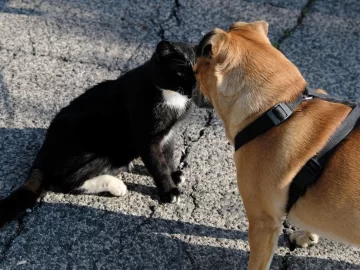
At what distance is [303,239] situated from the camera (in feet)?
10.5

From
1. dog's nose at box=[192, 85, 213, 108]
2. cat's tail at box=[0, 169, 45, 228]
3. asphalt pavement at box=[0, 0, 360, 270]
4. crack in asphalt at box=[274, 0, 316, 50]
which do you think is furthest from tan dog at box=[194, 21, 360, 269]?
crack in asphalt at box=[274, 0, 316, 50]

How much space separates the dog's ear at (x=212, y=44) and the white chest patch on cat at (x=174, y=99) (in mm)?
618

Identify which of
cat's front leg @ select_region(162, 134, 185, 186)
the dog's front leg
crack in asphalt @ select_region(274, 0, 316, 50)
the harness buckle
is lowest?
cat's front leg @ select_region(162, 134, 185, 186)

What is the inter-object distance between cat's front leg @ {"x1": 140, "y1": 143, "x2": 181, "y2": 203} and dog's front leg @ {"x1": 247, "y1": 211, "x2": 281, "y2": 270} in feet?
2.47

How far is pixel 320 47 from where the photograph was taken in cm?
468

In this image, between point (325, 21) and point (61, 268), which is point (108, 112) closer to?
point (61, 268)

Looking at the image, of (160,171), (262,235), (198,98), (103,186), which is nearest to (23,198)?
(103,186)

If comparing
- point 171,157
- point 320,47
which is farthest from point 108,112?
point 320,47

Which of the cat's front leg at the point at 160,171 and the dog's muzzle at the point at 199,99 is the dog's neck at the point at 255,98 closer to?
the dog's muzzle at the point at 199,99

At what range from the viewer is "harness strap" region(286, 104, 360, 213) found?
254cm

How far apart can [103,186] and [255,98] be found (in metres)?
1.23

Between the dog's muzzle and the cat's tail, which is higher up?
the dog's muzzle

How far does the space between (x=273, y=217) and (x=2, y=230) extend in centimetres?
156

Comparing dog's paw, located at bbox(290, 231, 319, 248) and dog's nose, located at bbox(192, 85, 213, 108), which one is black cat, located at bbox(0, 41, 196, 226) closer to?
dog's nose, located at bbox(192, 85, 213, 108)
